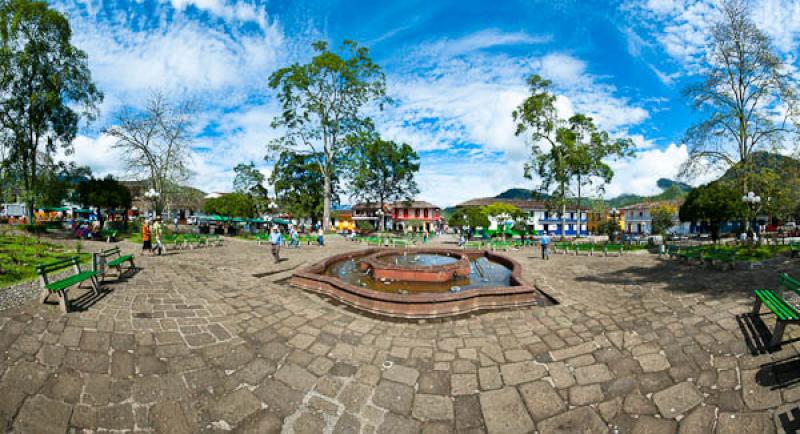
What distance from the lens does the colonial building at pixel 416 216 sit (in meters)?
59.6

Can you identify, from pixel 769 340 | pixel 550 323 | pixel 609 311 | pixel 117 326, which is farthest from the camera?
pixel 609 311

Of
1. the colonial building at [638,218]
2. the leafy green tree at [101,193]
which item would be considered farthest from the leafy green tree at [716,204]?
the leafy green tree at [101,193]

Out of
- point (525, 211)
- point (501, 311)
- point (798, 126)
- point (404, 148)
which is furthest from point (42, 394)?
point (525, 211)

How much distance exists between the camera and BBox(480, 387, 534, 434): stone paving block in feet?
10.1

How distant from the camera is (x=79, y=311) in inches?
179

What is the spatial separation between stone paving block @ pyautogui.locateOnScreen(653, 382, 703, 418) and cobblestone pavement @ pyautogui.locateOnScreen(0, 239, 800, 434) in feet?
0.05

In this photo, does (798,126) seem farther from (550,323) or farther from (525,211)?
(525,211)

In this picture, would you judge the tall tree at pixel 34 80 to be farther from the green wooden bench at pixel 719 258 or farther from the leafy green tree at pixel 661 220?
the leafy green tree at pixel 661 220

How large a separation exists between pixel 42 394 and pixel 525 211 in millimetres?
61194

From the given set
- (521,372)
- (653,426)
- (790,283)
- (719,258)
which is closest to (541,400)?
(521,372)

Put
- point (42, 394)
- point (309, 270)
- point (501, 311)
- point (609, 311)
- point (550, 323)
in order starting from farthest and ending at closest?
point (309, 270) < point (501, 311) < point (609, 311) < point (550, 323) < point (42, 394)

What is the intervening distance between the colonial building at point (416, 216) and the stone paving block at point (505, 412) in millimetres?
55707

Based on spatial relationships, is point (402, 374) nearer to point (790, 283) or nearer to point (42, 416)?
point (42, 416)

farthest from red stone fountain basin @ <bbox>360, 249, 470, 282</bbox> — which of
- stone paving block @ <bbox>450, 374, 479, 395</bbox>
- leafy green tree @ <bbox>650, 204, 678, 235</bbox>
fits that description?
leafy green tree @ <bbox>650, 204, 678, 235</bbox>
